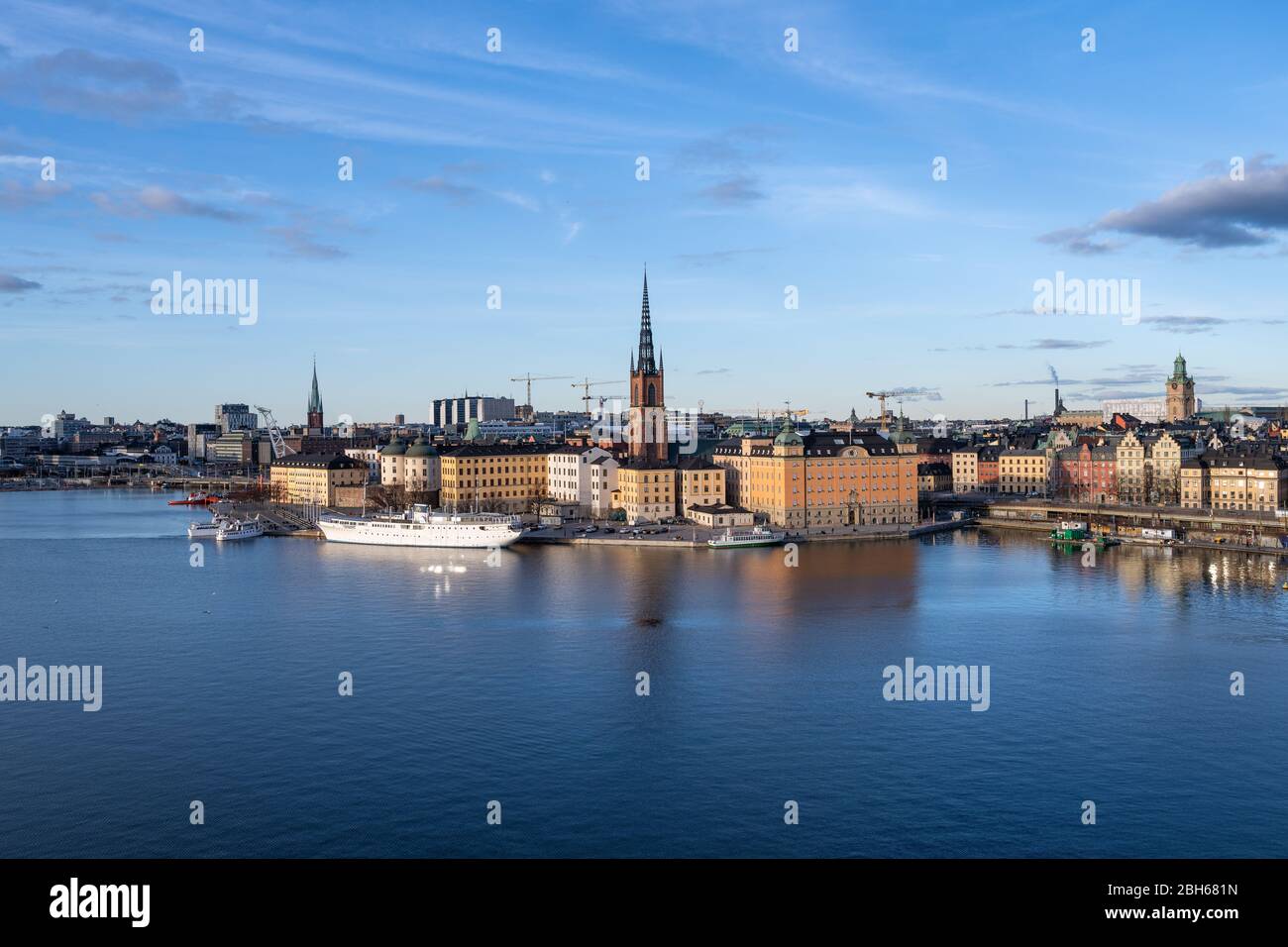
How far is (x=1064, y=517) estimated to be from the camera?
4056 centimetres

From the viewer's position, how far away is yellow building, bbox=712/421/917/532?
3759 cm

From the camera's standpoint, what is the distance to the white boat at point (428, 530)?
34594 millimetres

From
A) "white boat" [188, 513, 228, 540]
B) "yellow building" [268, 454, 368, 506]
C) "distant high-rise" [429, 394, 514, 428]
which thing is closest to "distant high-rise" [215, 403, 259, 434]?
"distant high-rise" [429, 394, 514, 428]

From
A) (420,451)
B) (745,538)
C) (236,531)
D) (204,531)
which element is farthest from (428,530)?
(420,451)

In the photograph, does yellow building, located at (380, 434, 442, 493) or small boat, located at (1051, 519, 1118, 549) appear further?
yellow building, located at (380, 434, 442, 493)

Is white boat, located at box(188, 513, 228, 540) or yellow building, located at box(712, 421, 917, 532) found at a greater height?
yellow building, located at box(712, 421, 917, 532)

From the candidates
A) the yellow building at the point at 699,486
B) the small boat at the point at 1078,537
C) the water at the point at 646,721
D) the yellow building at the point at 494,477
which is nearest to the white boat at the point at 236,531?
the yellow building at the point at 494,477

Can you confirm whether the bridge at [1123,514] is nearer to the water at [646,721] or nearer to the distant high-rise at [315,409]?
the water at [646,721]

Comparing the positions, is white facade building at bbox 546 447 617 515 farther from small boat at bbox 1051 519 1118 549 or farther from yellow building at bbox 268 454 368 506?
small boat at bbox 1051 519 1118 549

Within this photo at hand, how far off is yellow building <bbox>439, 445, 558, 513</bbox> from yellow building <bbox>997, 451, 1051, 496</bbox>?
20240mm

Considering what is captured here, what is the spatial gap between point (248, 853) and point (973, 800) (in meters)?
6.57

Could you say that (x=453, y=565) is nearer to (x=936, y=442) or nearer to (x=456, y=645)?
(x=456, y=645)
